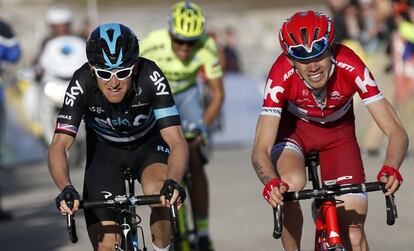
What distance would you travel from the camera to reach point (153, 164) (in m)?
8.14

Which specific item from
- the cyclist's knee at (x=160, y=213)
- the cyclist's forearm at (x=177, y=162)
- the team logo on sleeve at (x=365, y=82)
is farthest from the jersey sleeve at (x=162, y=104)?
the team logo on sleeve at (x=365, y=82)

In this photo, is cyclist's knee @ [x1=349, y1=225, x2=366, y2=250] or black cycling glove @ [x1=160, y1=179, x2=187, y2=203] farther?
cyclist's knee @ [x1=349, y1=225, x2=366, y2=250]

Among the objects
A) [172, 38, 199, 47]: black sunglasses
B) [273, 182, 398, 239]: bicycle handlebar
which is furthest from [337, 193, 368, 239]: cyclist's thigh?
[172, 38, 199, 47]: black sunglasses

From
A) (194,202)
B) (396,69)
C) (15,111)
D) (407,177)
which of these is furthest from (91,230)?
(15,111)

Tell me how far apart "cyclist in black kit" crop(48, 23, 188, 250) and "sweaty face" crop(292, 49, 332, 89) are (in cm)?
87

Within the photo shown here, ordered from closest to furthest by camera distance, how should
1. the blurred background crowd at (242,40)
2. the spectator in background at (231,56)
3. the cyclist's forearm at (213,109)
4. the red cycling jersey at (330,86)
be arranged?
the red cycling jersey at (330,86) < the cyclist's forearm at (213,109) < the blurred background crowd at (242,40) < the spectator in background at (231,56)

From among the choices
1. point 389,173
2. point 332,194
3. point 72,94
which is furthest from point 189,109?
point 389,173

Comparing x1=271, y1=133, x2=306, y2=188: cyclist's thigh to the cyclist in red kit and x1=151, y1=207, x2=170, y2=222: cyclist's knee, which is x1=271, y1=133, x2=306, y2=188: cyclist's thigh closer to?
the cyclist in red kit

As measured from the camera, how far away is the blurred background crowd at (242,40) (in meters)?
18.2

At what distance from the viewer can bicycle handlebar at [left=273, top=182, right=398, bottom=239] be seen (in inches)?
280

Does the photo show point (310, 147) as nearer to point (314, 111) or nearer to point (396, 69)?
point (314, 111)

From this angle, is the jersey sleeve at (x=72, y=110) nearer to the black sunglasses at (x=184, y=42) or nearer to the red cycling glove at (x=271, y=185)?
the red cycling glove at (x=271, y=185)

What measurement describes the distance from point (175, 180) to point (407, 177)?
886 cm

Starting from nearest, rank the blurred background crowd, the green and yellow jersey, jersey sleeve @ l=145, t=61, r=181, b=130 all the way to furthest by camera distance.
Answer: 1. jersey sleeve @ l=145, t=61, r=181, b=130
2. the green and yellow jersey
3. the blurred background crowd
